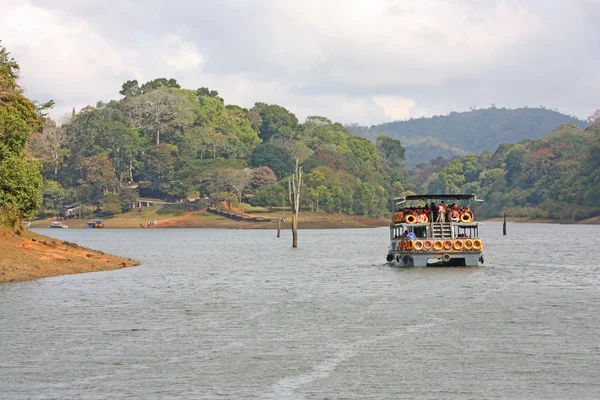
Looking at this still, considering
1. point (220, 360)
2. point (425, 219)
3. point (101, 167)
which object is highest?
point (101, 167)

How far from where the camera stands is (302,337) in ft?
102

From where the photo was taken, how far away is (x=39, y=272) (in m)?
49.9

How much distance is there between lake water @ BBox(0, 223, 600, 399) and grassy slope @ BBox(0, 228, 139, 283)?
1.42 m

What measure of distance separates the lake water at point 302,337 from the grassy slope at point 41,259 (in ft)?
4.66

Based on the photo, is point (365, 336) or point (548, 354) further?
point (365, 336)

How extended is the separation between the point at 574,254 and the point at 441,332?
54.7m

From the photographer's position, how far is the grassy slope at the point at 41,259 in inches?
1923

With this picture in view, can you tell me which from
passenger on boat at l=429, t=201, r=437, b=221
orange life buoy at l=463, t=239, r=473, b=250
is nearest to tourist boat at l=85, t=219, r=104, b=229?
passenger on boat at l=429, t=201, r=437, b=221

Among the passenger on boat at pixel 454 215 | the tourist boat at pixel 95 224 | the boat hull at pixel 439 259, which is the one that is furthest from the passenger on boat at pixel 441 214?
the tourist boat at pixel 95 224

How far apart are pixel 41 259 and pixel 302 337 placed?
26571mm

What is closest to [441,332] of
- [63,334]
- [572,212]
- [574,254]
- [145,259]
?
[63,334]

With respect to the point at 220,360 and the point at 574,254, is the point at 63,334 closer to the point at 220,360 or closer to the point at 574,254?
the point at 220,360

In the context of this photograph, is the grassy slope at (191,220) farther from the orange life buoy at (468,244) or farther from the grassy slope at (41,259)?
the orange life buoy at (468,244)

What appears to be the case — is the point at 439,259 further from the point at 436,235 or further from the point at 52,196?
the point at 52,196
